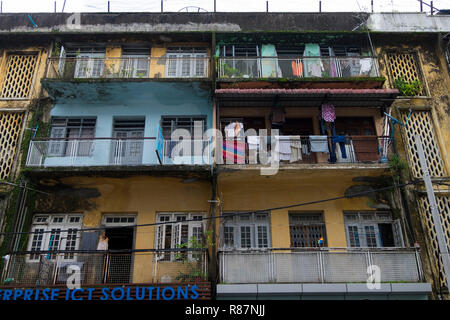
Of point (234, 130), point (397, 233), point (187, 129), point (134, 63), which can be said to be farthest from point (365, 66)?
point (134, 63)

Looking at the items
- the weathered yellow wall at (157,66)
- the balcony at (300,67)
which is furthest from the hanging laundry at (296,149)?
the weathered yellow wall at (157,66)

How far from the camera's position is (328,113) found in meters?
13.8

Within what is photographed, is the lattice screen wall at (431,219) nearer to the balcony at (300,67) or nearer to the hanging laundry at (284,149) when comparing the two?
the hanging laundry at (284,149)

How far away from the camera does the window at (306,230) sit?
13102 millimetres

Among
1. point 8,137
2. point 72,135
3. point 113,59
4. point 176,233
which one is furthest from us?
point 113,59

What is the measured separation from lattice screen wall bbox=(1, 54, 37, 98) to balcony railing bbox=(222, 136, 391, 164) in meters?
8.29

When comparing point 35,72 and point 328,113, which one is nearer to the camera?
point 328,113

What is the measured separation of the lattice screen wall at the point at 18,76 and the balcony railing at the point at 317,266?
33.5 feet

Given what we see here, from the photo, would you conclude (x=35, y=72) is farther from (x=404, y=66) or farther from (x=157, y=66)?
(x=404, y=66)

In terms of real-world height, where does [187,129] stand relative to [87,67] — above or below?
below

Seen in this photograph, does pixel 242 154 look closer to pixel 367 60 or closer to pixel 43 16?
pixel 367 60

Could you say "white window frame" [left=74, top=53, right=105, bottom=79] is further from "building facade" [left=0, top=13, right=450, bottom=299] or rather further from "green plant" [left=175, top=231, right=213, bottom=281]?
"green plant" [left=175, top=231, right=213, bottom=281]

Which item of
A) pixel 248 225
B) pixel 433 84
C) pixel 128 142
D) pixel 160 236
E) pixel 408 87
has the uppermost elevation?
pixel 433 84

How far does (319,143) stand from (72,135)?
9072mm
